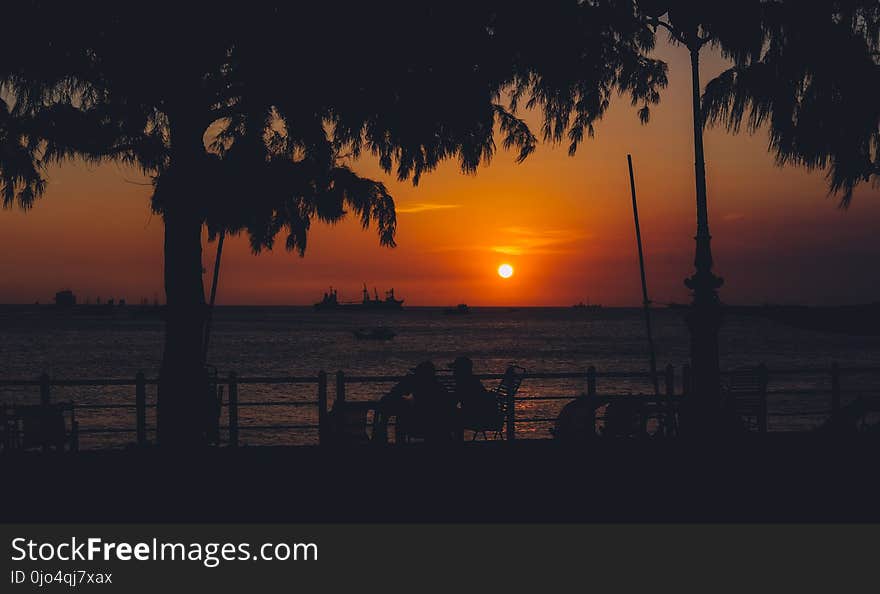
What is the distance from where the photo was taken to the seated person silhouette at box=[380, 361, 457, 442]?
1324 cm

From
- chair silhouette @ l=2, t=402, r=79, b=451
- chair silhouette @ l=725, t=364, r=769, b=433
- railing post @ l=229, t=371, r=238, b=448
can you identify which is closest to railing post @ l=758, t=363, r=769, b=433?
chair silhouette @ l=725, t=364, r=769, b=433

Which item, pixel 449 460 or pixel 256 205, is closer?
pixel 449 460

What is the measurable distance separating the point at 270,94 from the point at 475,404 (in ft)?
18.2

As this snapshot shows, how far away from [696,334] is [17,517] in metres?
8.60

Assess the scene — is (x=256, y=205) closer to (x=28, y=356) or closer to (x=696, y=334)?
(x=696, y=334)

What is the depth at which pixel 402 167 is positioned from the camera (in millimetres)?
14281

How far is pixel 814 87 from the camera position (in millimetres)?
13820

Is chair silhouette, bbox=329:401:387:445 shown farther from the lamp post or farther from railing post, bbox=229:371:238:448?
the lamp post

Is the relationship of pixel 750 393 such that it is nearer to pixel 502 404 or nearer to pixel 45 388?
pixel 502 404

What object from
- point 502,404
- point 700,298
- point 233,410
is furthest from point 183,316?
point 700,298

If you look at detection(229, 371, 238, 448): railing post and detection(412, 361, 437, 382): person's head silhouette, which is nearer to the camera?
detection(412, 361, 437, 382): person's head silhouette

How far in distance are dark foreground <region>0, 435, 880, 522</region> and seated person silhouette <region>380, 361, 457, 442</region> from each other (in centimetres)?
43

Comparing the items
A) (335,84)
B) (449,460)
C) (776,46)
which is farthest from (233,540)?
(776,46)

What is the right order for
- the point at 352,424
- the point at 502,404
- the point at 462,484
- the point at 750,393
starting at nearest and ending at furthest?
the point at 462,484, the point at 352,424, the point at 502,404, the point at 750,393
